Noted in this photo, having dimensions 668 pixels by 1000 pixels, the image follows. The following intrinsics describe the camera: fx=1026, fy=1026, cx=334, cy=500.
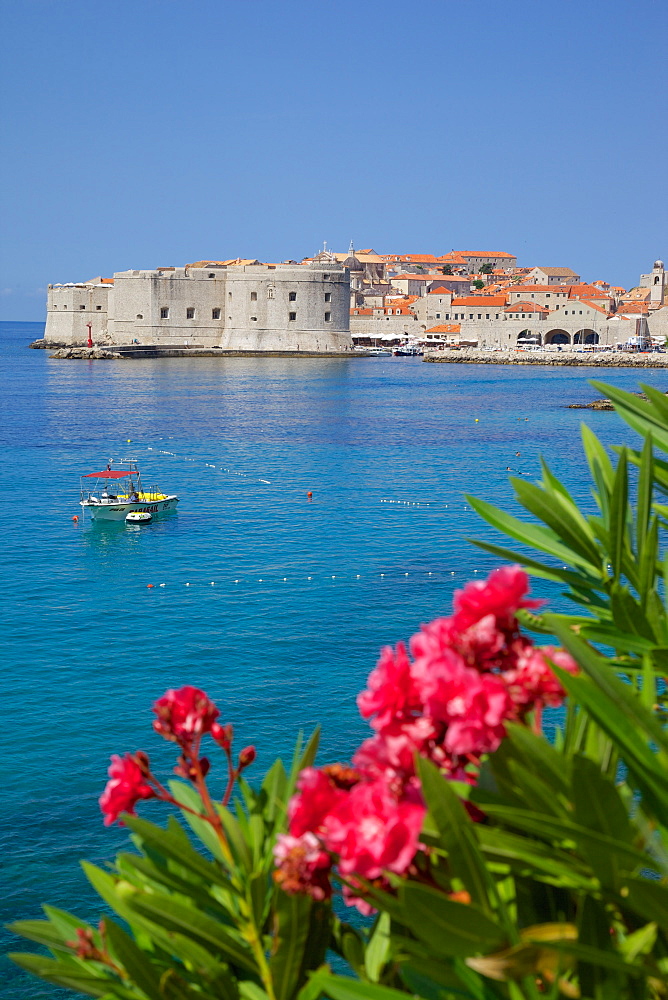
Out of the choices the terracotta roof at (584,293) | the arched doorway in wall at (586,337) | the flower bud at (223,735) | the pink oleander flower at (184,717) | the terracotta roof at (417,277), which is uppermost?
the terracotta roof at (417,277)

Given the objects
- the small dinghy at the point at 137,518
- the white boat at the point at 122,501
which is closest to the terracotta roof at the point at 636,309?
the white boat at the point at 122,501

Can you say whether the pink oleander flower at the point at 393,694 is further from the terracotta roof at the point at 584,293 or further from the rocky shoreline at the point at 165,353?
the terracotta roof at the point at 584,293

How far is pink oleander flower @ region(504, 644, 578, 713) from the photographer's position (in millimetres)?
1197

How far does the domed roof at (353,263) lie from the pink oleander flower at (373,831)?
92271mm

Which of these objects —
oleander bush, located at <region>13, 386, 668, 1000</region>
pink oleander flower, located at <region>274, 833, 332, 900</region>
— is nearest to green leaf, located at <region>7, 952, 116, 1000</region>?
oleander bush, located at <region>13, 386, 668, 1000</region>

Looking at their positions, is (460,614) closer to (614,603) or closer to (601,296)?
(614,603)

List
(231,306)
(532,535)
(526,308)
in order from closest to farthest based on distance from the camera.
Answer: (532,535), (231,306), (526,308)

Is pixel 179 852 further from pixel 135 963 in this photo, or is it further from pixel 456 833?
pixel 456 833

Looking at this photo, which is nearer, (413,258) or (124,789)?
(124,789)

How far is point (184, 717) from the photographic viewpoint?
1535 mm

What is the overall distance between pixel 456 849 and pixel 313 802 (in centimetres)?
18

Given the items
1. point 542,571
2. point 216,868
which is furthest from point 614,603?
point 216,868

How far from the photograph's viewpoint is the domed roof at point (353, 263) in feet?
301

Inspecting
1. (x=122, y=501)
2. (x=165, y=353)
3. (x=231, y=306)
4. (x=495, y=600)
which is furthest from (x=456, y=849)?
(x=165, y=353)
